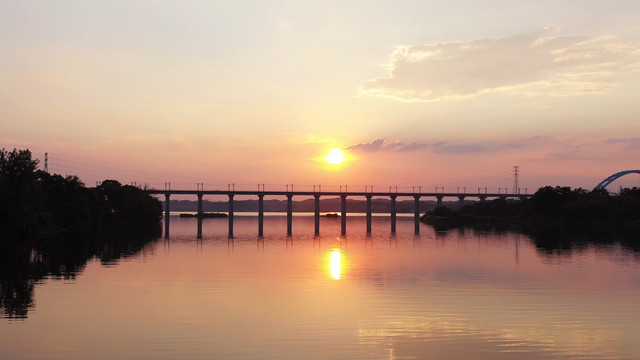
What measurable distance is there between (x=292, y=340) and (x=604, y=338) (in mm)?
14662

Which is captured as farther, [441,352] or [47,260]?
[47,260]

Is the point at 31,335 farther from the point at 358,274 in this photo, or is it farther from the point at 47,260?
the point at 47,260

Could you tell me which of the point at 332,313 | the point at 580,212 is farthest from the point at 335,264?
the point at 580,212

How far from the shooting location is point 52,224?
121 metres

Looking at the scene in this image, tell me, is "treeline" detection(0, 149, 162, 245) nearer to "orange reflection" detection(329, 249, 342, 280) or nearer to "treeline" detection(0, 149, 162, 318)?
"treeline" detection(0, 149, 162, 318)

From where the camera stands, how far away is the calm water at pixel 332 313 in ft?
89.0

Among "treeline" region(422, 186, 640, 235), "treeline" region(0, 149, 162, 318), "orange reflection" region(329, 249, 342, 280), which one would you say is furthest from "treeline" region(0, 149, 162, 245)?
"treeline" region(422, 186, 640, 235)

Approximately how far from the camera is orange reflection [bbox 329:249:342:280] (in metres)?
57.5

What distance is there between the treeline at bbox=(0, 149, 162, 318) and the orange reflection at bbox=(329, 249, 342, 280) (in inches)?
895

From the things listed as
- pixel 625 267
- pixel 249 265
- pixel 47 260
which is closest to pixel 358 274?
pixel 249 265

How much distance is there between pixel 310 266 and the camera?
65.9 m

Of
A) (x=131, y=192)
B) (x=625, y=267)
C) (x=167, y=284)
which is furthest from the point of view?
(x=131, y=192)

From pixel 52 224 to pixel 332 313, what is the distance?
99.6 metres

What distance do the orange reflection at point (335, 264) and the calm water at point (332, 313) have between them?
38 centimetres
